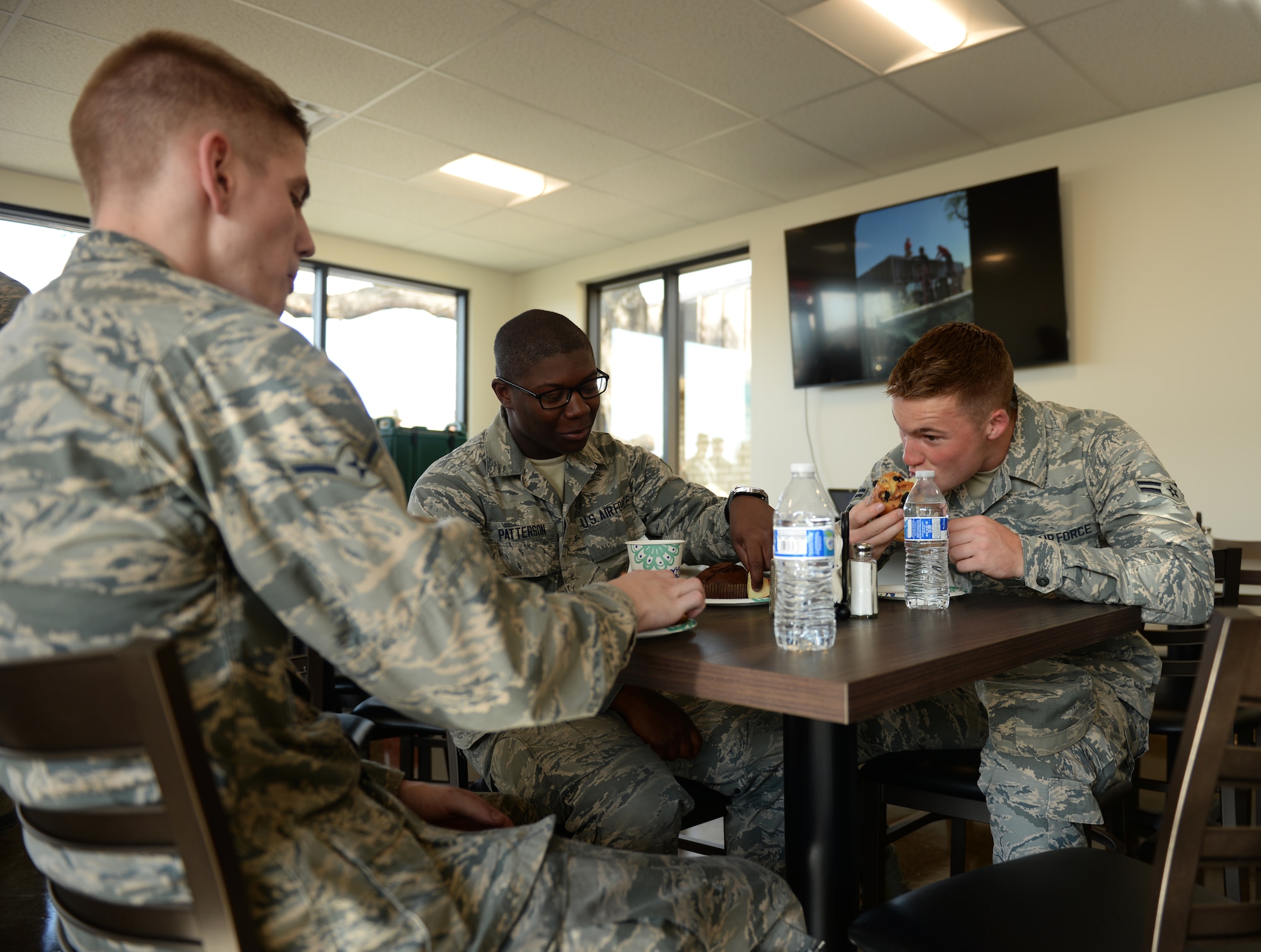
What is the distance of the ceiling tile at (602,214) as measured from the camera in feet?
17.0

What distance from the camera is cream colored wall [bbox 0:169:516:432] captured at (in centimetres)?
603

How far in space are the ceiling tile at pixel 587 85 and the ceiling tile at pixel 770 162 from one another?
0.15m

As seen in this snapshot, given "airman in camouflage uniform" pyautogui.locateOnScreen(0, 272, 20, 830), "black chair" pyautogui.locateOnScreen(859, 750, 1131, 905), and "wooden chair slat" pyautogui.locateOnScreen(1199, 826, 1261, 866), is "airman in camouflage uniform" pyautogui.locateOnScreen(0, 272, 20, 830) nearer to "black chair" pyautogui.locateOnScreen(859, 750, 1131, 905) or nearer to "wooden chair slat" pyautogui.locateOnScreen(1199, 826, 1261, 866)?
"black chair" pyautogui.locateOnScreen(859, 750, 1131, 905)

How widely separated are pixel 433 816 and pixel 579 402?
1.04 meters

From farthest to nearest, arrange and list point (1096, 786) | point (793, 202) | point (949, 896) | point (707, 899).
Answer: point (793, 202)
point (1096, 786)
point (949, 896)
point (707, 899)

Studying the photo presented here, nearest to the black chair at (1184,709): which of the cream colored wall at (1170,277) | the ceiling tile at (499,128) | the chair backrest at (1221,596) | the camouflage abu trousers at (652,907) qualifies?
the chair backrest at (1221,596)

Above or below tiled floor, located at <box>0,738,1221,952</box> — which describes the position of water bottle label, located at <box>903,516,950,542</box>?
above

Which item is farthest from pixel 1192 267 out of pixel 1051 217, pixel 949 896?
pixel 949 896

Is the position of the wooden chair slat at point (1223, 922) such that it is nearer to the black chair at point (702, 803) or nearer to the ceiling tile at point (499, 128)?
the black chair at point (702, 803)

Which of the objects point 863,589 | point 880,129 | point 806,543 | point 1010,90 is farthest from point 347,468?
point 880,129

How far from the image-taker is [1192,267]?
3.86 meters

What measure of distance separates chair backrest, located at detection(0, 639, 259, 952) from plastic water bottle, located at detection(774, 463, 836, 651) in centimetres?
69

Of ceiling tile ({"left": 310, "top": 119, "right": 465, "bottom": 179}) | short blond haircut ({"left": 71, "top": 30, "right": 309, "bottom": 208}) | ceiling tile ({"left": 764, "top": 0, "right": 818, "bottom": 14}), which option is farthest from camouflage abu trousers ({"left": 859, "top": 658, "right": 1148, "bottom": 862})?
ceiling tile ({"left": 310, "top": 119, "right": 465, "bottom": 179})

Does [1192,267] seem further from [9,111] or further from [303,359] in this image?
[9,111]
